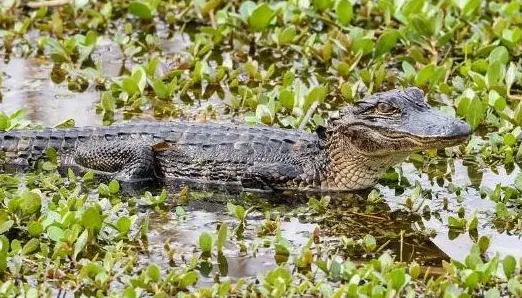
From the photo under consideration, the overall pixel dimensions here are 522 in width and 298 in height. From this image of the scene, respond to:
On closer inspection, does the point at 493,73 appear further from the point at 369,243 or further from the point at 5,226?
the point at 5,226

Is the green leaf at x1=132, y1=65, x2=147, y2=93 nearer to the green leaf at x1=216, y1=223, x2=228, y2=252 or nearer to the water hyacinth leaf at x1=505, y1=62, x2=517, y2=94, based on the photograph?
the water hyacinth leaf at x1=505, y1=62, x2=517, y2=94

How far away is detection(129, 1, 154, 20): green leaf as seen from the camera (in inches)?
482

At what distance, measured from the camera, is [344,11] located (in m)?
11.7

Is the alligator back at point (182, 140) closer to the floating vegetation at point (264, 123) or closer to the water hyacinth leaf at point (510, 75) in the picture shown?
the floating vegetation at point (264, 123)

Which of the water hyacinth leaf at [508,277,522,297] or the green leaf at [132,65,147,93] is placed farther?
the green leaf at [132,65,147,93]

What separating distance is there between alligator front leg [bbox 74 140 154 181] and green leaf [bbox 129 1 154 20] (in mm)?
3307

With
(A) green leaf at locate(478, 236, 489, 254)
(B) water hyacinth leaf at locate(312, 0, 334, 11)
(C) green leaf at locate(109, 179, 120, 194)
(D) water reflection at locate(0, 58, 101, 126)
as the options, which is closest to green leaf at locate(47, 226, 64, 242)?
(C) green leaf at locate(109, 179, 120, 194)

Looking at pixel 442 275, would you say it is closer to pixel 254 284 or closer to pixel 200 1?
pixel 254 284

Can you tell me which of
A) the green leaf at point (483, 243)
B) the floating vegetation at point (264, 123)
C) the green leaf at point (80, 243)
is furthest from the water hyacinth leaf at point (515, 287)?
the green leaf at point (80, 243)

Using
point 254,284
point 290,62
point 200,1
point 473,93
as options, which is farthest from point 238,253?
point 200,1

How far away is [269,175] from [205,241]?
1.59 metres

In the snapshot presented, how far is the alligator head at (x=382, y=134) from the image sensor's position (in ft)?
27.5

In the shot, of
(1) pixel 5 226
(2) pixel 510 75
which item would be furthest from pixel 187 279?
(2) pixel 510 75

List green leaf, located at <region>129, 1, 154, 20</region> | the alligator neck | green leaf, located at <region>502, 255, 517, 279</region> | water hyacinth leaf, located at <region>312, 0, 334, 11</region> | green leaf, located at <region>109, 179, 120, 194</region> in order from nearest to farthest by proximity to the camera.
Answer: green leaf, located at <region>502, 255, 517, 279</region>, green leaf, located at <region>109, 179, 120, 194</region>, the alligator neck, water hyacinth leaf, located at <region>312, 0, 334, 11</region>, green leaf, located at <region>129, 1, 154, 20</region>
